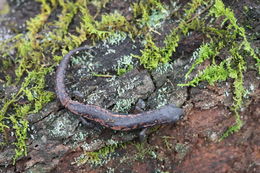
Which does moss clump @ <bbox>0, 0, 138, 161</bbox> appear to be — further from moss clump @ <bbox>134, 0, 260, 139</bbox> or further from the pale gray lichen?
the pale gray lichen

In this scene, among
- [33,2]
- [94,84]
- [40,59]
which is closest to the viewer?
[94,84]

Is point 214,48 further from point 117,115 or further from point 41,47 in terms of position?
point 41,47

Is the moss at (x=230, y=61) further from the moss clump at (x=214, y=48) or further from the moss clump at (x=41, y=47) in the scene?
the moss clump at (x=41, y=47)

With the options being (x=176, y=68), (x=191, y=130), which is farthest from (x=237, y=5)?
(x=191, y=130)

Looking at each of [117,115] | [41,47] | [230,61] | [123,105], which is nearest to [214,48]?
[230,61]

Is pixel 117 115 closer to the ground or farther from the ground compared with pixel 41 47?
closer to the ground

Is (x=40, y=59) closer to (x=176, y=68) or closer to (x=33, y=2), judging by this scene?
(x=33, y=2)

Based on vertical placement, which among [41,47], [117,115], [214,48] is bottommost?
[117,115]

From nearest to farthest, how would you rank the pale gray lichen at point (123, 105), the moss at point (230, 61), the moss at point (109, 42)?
the moss at point (230, 61)
the moss at point (109, 42)
the pale gray lichen at point (123, 105)

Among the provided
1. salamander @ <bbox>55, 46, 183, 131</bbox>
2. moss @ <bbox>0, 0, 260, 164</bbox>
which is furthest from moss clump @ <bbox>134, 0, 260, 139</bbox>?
salamander @ <bbox>55, 46, 183, 131</bbox>

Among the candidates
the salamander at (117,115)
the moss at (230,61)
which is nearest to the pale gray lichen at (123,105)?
the salamander at (117,115)

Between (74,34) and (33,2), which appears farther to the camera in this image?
(33,2)
